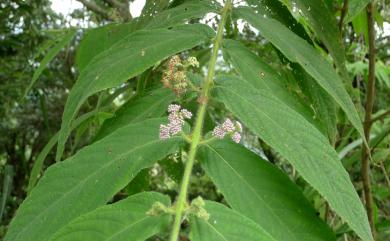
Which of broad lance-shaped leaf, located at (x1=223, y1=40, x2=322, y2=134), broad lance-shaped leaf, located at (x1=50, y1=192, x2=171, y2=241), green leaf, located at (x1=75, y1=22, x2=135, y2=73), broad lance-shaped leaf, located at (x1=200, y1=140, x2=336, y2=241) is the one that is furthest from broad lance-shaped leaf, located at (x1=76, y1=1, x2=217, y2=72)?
broad lance-shaped leaf, located at (x1=50, y1=192, x2=171, y2=241)

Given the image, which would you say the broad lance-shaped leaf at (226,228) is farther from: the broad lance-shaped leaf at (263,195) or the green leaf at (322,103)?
the green leaf at (322,103)

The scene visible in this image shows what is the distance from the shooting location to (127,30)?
4.20 feet

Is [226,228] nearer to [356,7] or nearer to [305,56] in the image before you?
[305,56]

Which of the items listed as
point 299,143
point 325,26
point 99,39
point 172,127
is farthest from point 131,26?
point 299,143

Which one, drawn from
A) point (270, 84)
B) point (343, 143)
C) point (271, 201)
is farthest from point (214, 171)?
point (343, 143)

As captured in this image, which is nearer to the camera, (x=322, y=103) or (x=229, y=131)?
(x=229, y=131)

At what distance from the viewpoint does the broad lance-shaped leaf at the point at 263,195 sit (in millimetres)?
639

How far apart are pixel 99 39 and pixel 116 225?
85 cm

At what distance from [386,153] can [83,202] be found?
1569 millimetres

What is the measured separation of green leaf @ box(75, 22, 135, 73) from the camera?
129cm

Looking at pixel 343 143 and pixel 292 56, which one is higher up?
pixel 343 143

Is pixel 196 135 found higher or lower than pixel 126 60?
lower

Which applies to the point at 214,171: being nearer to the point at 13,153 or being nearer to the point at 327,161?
the point at 327,161

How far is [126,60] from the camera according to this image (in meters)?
0.80
